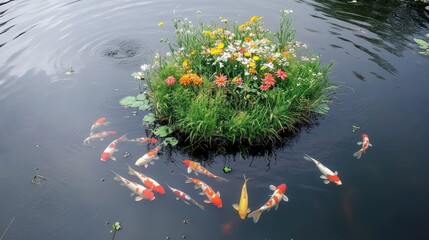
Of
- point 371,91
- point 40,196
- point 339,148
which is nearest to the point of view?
point 40,196

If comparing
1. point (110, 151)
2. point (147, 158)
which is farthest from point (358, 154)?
point (110, 151)

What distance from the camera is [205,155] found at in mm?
6418

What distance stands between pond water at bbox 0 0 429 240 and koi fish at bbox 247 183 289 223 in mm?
94

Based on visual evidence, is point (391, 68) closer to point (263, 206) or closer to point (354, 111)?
point (354, 111)

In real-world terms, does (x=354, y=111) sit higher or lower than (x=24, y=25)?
lower

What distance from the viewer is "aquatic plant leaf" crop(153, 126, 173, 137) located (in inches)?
261

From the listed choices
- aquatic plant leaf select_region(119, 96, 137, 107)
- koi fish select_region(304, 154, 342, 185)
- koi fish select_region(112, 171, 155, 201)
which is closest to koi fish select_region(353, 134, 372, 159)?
koi fish select_region(304, 154, 342, 185)

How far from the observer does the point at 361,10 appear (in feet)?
36.2

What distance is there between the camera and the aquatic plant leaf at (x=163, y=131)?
6.64 m

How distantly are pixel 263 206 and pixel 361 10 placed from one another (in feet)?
25.9

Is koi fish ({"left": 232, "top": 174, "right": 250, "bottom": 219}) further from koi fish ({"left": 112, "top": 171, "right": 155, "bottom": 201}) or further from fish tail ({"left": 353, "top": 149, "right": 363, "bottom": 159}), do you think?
fish tail ({"left": 353, "top": 149, "right": 363, "bottom": 159})

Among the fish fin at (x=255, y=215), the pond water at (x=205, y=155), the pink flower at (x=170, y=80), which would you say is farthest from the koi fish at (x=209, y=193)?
the pink flower at (x=170, y=80)

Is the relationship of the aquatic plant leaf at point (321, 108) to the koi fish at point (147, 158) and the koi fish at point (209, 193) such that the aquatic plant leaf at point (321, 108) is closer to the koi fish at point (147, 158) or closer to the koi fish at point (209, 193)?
the koi fish at point (209, 193)

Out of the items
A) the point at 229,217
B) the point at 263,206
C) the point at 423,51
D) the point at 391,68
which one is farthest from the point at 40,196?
the point at 423,51
